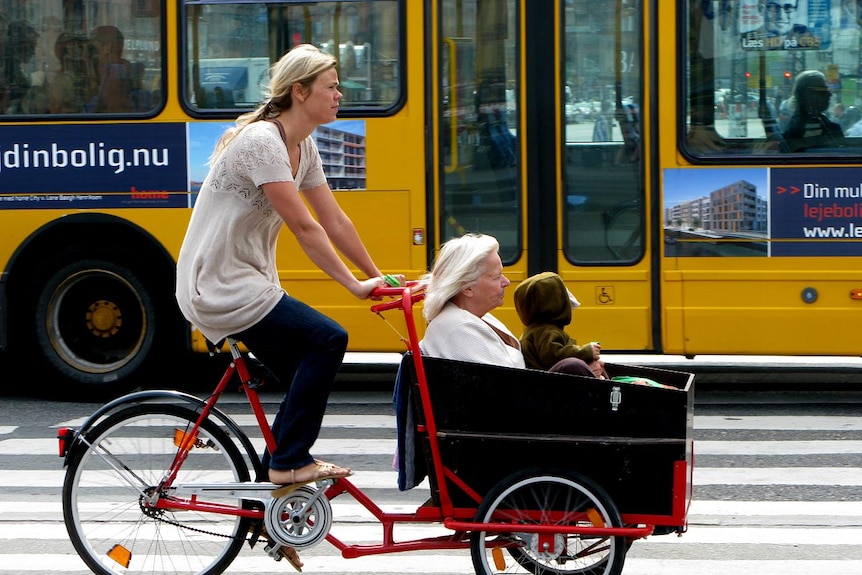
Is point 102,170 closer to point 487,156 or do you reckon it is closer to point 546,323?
point 487,156

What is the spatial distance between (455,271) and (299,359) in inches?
23.1

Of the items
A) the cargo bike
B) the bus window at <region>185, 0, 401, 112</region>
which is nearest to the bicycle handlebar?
the cargo bike

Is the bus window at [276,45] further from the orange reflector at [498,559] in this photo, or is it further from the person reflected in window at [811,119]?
the orange reflector at [498,559]

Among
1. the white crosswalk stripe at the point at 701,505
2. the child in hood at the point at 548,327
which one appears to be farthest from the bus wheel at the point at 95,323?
the child in hood at the point at 548,327

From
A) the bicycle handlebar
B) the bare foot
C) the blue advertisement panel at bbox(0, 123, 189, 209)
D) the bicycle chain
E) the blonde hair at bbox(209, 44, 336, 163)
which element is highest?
the blonde hair at bbox(209, 44, 336, 163)

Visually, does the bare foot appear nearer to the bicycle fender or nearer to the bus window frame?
the bicycle fender

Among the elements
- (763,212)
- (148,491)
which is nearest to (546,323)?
(148,491)

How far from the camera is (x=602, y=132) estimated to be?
28.1 feet

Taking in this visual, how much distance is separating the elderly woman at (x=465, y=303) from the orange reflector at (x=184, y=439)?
843mm

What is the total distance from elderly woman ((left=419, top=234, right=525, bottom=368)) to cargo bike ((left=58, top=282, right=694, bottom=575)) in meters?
0.12

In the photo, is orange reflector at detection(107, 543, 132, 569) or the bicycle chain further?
orange reflector at detection(107, 543, 132, 569)

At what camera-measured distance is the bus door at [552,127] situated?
8508mm

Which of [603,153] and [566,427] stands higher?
[603,153]

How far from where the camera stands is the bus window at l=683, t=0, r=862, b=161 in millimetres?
8359
